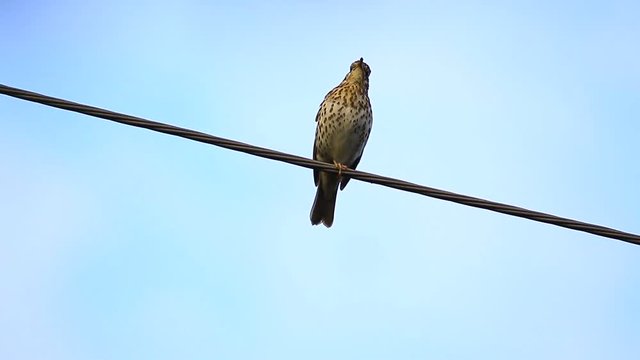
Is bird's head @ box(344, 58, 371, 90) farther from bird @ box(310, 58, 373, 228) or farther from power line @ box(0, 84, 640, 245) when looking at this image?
power line @ box(0, 84, 640, 245)

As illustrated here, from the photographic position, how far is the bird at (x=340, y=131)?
10.1 metres

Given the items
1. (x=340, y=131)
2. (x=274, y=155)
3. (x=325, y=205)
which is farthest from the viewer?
→ (x=325, y=205)

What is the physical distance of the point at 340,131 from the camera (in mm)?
10047

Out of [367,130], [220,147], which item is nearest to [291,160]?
[220,147]

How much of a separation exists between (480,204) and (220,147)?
141cm

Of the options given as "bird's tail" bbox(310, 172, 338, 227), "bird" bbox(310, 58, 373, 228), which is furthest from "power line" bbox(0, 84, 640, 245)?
"bird's tail" bbox(310, 172, 338, 227)

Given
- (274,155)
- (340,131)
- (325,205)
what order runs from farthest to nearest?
(325,205) < (340,131) < (274,155)

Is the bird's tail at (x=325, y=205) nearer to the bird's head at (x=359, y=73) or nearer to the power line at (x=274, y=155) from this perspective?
the bird's head at (x=359, y=73)

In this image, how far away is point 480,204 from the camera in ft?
18.8

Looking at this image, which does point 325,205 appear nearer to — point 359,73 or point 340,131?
point 340,131

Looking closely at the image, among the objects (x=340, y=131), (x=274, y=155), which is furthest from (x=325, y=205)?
(x=274, y=155)

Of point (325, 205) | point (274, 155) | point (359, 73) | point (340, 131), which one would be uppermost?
point (359, 73)

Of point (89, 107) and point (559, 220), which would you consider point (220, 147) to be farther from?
point (559, 220)

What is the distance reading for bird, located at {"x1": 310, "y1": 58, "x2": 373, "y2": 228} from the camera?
396 inches
